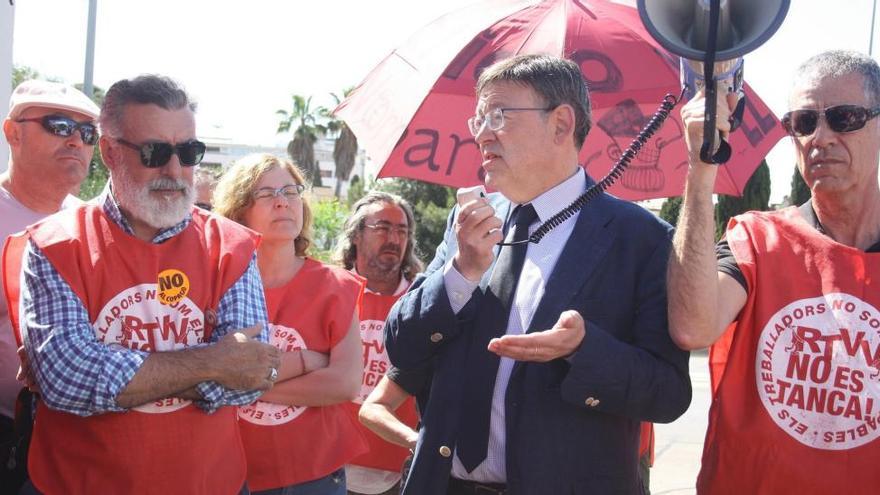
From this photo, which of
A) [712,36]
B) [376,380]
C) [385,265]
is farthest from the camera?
[385,265]

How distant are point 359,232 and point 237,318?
216 centimetres

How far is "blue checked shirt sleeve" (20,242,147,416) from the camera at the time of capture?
2.73m

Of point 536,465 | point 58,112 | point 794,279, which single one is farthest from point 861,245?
point 58,112

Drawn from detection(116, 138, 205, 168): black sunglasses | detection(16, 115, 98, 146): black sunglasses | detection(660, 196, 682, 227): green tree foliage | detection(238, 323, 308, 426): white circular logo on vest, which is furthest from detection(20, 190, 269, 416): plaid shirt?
detection(660, 196, 682, 227): green tree foliage

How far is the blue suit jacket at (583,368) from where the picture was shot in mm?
2430

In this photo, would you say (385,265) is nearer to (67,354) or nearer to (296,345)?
(296,345)

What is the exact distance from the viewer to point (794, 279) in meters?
2.76

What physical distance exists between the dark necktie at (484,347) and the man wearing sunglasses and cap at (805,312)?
472 millimetres

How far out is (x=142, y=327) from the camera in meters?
2.91

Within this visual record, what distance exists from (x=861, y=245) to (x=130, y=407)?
7.69ft

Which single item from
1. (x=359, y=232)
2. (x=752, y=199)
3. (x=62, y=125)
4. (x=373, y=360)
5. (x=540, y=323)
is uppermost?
(x=752, y=199)

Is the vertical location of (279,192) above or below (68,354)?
above

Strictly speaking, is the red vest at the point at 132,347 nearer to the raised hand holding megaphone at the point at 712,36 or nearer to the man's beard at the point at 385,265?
the raised hand holding megaphone at the point at 712,36

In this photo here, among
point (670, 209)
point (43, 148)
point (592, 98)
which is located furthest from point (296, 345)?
point (670, 209)
